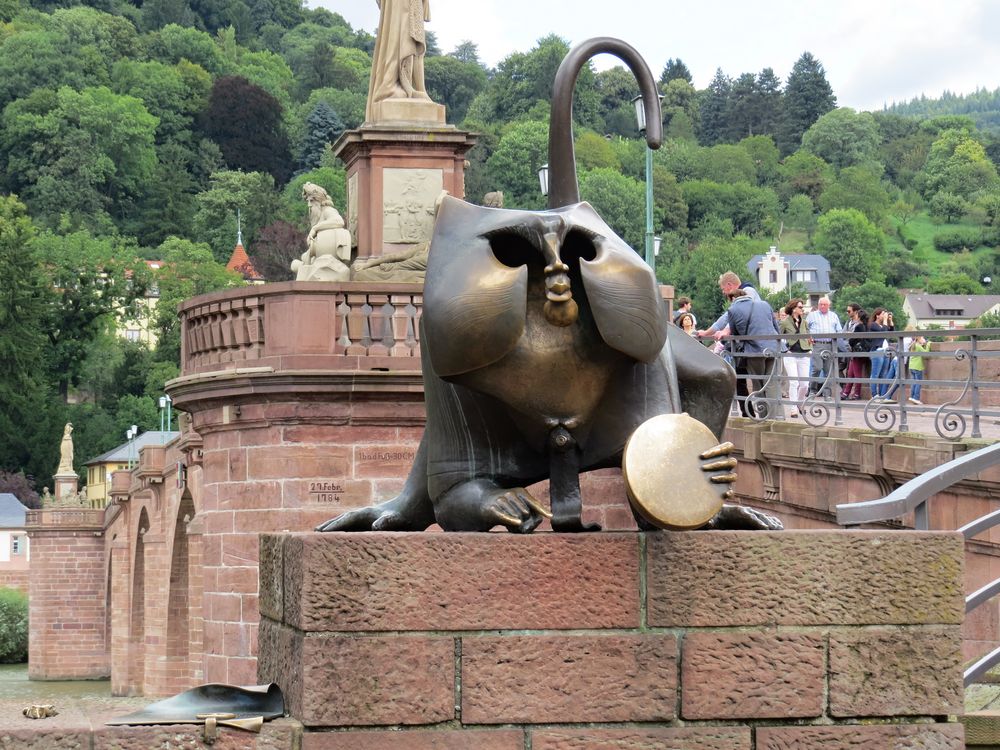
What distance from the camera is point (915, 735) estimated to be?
4.64 meters

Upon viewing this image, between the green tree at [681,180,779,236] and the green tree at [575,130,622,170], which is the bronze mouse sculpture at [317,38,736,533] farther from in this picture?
the green tree at [681,180,779,236]

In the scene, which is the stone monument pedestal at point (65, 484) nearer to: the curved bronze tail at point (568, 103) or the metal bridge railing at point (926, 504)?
the metal bridge railing at point (926, 504)

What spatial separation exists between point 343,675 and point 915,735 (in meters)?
1.40

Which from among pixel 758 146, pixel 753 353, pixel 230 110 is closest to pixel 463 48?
pixel 758 146

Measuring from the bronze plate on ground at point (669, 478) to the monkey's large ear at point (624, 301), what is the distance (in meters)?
0.21

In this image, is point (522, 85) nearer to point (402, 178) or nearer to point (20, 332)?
point (20, 332)

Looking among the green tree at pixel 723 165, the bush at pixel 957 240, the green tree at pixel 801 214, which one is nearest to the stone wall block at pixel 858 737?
the green tree at pixel 723 165

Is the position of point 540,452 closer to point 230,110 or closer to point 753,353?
point 753,353

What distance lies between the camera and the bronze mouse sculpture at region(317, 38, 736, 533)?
4641mm

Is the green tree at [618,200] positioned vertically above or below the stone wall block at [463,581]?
above

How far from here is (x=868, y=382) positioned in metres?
15.5

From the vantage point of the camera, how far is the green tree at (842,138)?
159 metres

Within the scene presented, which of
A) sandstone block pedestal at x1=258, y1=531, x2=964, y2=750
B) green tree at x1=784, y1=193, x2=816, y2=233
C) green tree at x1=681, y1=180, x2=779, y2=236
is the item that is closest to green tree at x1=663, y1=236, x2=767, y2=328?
green tree at x1=681, y1=180, x2=779, y2=236

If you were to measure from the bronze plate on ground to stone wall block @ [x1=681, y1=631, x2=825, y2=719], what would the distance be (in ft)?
0.96
